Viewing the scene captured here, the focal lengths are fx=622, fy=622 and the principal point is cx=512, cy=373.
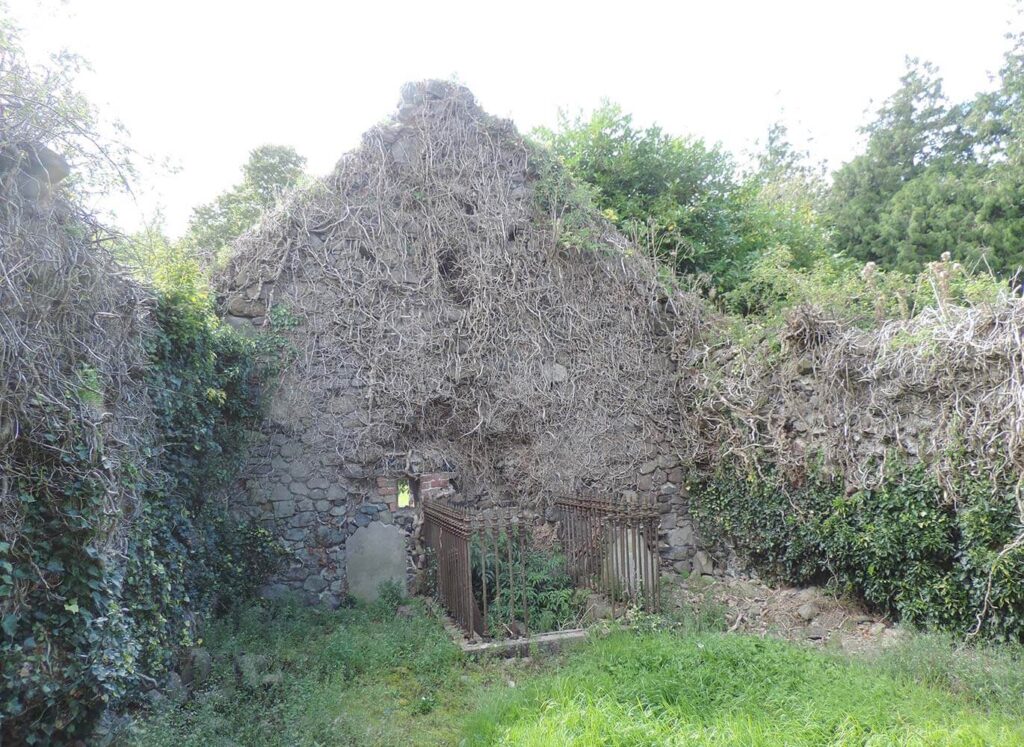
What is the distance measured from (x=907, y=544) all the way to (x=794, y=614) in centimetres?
139

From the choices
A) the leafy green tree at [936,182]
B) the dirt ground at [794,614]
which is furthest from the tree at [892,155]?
the dirt ground at [794,614]

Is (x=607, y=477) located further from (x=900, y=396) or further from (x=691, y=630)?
(x=900, y=396)

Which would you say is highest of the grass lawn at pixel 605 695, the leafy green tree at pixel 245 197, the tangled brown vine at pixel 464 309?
the leafy green tree at pixel 245 197

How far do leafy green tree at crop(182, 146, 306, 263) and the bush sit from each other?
1286cm

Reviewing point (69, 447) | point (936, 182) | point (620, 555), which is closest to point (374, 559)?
point (620, 555)

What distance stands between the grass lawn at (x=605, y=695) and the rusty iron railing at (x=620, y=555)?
0.46m

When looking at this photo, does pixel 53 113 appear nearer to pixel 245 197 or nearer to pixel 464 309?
pixel 464 309

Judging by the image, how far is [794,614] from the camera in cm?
639

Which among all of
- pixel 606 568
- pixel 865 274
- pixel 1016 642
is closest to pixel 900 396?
pixel 865 274

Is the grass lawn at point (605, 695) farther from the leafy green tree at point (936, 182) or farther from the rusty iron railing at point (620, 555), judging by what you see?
the leafy green tree at point (936, 182)

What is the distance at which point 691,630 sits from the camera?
18.3 ft

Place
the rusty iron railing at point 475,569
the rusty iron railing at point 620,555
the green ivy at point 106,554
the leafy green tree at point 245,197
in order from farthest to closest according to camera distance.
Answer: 1. the leafy green tree at point 245,197
2. the rusty iron railing at point 620,555
3. the rusty iron railing at point 475,569
4. the green ivy at point 106,554

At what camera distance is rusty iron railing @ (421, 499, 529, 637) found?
5574 mm

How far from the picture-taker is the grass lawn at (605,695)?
142 inches
